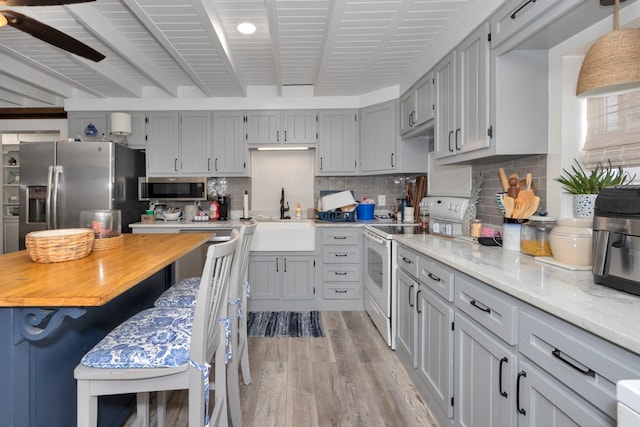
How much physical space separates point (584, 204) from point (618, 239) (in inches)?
22.7

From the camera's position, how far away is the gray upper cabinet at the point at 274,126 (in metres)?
4.03

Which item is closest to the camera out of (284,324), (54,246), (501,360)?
(501,360)

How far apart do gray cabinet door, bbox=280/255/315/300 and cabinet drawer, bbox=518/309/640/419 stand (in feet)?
8.84

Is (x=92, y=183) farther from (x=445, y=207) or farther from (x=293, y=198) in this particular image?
(x=445, y=207)

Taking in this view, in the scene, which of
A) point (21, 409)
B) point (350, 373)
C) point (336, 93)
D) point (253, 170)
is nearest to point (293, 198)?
point (253, 170)

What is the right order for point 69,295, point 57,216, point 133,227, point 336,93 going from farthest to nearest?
1. point 336,93
2. point 133,227
3. point 57,216
4. point 69,295

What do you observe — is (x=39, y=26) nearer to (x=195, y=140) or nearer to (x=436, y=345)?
(x=195, y=140)

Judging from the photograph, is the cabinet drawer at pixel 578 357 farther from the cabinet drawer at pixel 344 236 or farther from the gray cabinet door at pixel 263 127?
the gray cabinet door at pixel 263 127

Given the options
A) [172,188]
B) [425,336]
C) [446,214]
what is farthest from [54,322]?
[172,188]

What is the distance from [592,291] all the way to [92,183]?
13.1 ft

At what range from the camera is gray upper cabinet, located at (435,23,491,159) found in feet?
6.75

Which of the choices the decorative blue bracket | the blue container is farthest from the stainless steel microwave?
the decorative blue bracket

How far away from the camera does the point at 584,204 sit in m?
1.54

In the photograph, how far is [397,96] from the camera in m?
3.77
